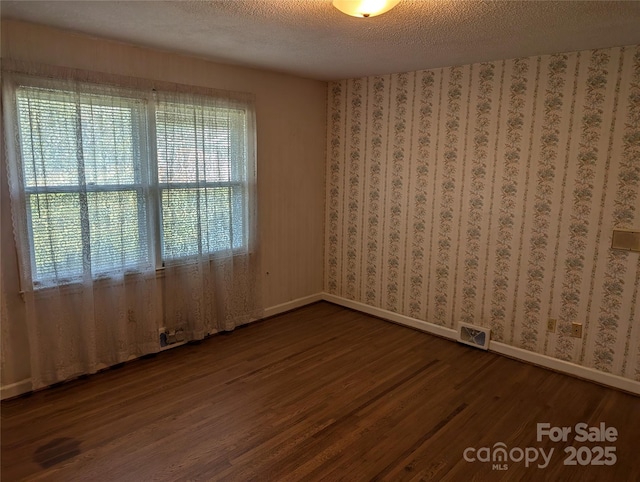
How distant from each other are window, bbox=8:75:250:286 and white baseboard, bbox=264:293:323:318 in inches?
33.6

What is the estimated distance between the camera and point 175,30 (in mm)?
2678

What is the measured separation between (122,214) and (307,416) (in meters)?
1.95

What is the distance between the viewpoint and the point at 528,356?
344 centimetres

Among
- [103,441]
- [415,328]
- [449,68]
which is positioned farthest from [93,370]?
[449,68]

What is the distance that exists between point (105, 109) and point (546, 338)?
3.74 meters

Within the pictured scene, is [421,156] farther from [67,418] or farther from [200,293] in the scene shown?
[67,418]

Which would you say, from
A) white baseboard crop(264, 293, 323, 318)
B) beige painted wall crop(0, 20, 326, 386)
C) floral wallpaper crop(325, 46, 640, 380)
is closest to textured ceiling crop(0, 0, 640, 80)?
beige painted wall crop(0, 20, 326, 386)

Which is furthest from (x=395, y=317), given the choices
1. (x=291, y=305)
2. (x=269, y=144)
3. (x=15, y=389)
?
(x=15, y=389)

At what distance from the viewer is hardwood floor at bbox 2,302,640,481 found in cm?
221

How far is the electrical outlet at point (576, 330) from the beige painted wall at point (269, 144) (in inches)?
102

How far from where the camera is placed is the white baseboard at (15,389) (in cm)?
277

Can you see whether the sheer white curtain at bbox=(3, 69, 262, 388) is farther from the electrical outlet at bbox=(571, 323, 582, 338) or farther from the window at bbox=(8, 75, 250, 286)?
the electrical outlet at bbox=(571, 323, 582, 338)

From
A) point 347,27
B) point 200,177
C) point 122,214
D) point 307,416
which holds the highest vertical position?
point 347,27

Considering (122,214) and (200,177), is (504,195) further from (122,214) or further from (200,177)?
(122,214)
